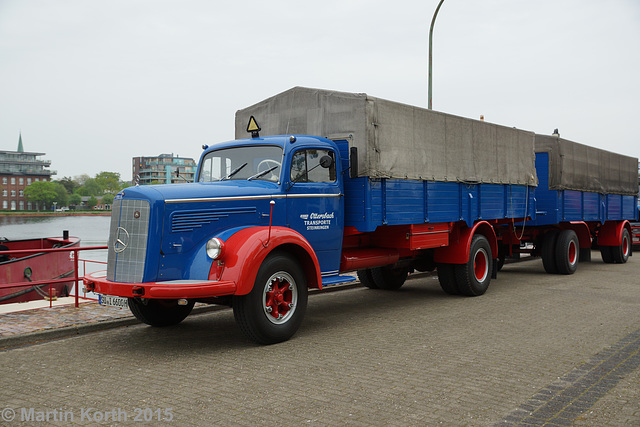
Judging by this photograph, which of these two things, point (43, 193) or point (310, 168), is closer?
point (310, 168)

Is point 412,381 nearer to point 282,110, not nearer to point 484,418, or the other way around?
point 484,418

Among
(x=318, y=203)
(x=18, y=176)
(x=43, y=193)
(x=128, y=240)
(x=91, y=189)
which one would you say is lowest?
(x=128, y=240)

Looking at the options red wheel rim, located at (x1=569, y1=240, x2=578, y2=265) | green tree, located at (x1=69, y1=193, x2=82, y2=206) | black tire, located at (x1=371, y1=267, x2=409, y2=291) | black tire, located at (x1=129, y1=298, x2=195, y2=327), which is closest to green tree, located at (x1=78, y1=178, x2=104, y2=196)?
green tree, located at (x1=69, y1=193, x2=82, y2=206)

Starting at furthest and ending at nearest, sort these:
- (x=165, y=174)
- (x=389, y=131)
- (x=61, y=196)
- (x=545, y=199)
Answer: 1. (x=61, y=196)
2. (x=545, y=199)
3. (x=389, y=131)
4. (x=165, y=174)

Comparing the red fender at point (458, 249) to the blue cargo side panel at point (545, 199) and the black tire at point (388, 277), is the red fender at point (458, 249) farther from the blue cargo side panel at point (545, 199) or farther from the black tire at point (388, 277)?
the blue cargo side panel at point (545, 199)

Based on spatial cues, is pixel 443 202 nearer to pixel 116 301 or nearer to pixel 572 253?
pixel 116 301

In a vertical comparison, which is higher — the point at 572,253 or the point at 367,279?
the point at 572,253

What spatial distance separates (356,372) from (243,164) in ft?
11.5

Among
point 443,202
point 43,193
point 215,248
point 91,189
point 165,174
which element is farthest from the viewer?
point 91,189

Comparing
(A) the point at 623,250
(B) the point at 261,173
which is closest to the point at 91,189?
(A) the point at 623,250

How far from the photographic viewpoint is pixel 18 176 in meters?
111

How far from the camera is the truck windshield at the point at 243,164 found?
25.7 ft

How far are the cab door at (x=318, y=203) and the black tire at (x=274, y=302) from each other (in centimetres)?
70

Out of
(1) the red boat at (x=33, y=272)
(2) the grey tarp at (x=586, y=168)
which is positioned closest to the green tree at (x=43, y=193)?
(1) the red boat at (x=33, y=272)
